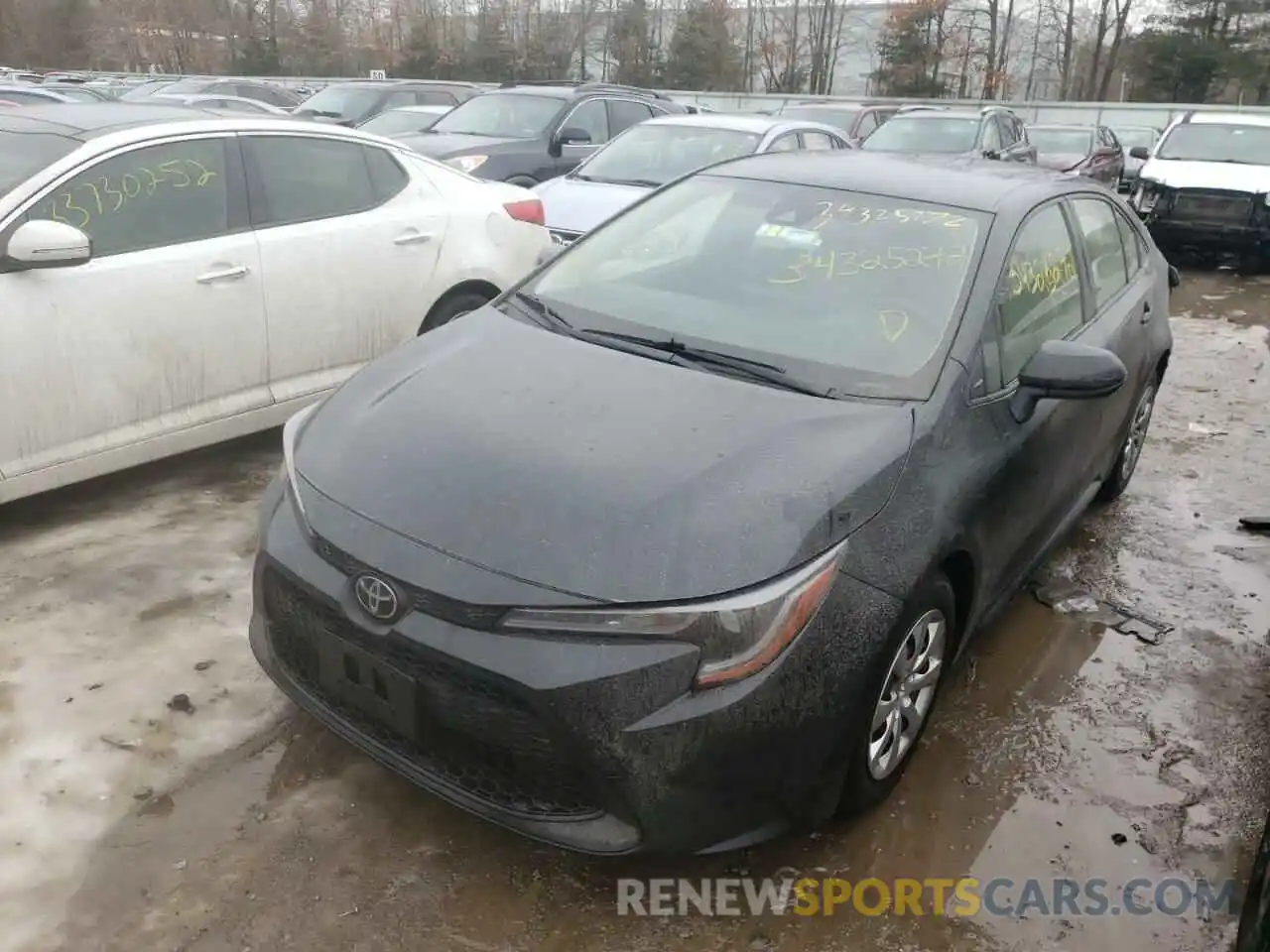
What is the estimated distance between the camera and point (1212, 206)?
11.1 meters

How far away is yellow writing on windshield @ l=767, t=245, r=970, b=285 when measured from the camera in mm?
3273

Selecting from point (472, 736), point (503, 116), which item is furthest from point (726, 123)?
point (472, 736)

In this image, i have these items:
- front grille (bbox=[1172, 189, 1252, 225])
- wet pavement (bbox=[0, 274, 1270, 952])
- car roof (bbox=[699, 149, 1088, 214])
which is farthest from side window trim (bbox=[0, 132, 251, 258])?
front grille (bbox=[1172, 189, 1252, 225])

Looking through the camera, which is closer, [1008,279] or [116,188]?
[1008,279]

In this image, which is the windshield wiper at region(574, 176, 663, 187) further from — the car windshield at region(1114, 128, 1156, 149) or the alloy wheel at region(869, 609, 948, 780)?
the car windshield at region(1114, 128, 1156, 149)

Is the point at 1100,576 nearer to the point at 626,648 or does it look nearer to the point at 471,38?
the point at 626,648

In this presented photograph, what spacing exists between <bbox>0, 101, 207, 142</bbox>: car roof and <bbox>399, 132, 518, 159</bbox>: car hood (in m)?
4.90

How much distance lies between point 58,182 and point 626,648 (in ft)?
10.2

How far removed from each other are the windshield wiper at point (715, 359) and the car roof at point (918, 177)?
98 cm

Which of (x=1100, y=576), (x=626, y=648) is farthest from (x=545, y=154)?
(x=626, y=648)

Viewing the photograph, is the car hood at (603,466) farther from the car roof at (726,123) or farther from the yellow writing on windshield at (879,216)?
the car roof at (726,123)

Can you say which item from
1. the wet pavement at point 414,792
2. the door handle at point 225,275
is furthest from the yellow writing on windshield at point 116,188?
the wet pavement at point 414,792

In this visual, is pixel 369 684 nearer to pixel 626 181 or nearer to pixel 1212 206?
pixel 626 181

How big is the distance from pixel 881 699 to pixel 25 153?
379cm
